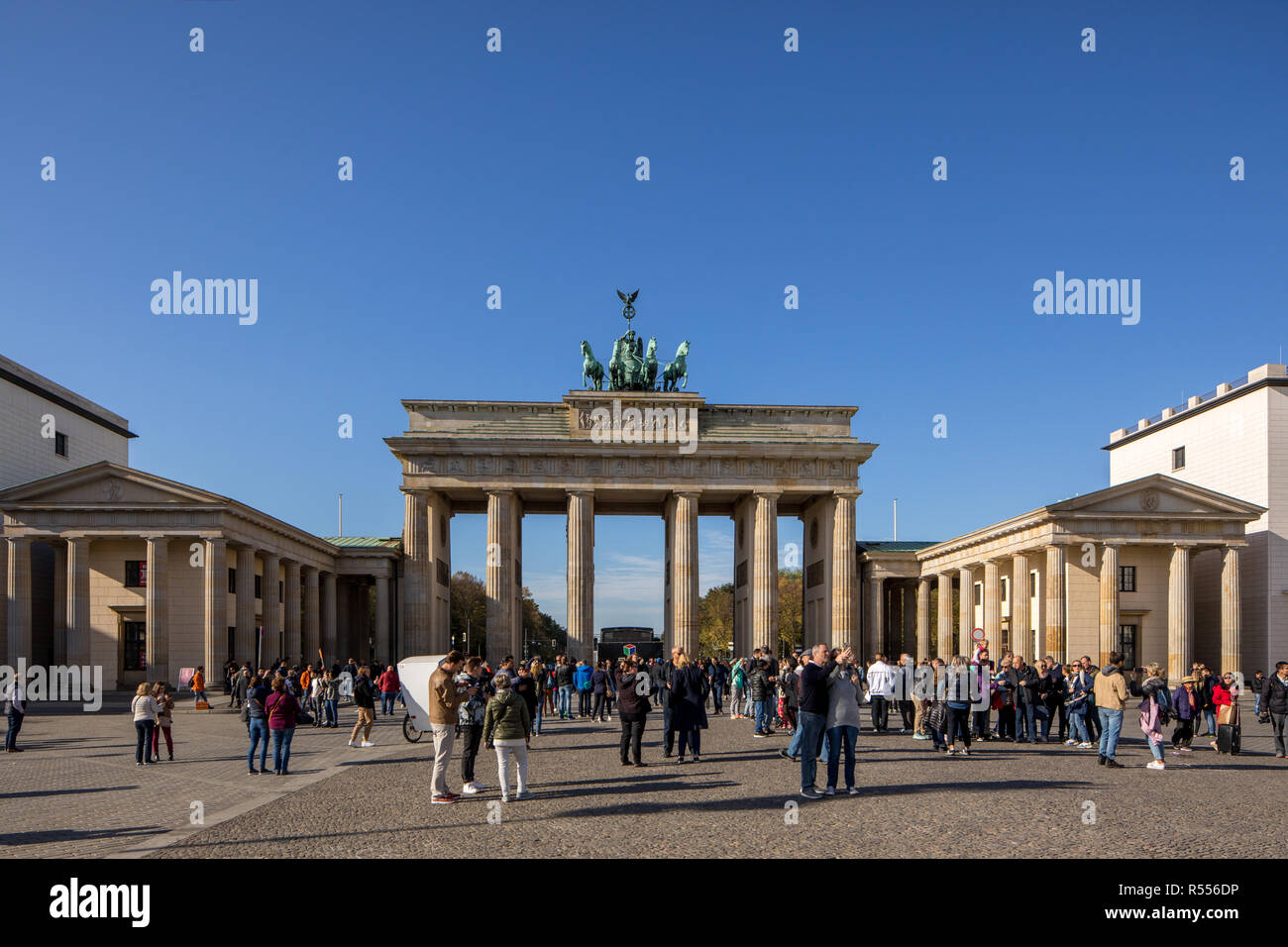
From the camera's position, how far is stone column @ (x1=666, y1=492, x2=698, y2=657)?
56188 millimetres

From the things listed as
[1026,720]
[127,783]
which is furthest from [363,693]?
[1026,720]

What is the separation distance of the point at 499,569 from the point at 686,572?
10.3 m

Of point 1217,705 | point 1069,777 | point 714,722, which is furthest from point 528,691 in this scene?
point 1217,705

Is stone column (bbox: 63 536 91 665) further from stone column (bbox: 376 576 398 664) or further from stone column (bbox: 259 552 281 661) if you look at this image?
stone column (bbox: 376 576 398 664)

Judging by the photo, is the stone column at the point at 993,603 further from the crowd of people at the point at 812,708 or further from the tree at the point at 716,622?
the tree at the point at 716,622

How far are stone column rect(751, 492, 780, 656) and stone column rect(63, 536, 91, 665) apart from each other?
106ft

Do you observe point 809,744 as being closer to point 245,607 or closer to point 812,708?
point 812,708

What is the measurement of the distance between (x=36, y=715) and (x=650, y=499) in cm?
3625

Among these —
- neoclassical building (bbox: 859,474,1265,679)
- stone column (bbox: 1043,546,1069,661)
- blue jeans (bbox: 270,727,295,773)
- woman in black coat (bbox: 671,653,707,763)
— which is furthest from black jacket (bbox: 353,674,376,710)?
stone column (bbox: 1043,546,1069,661)

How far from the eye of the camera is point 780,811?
12547 millimetres

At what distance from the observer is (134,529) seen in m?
42.6

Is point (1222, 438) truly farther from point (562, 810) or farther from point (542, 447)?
point (562, 810)

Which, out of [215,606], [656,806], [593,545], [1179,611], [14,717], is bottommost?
[1179,611]

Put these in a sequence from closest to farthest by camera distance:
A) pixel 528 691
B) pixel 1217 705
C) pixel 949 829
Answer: pixel 949 829
pixel 528 691
pixel 1217 705
